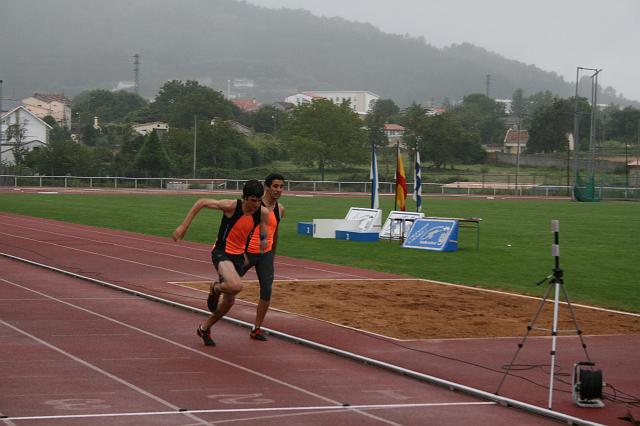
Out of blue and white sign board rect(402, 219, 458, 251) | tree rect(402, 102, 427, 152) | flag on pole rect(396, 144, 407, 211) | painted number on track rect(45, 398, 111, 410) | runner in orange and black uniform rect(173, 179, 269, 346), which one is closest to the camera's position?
painted number on track rect(45, 398, 111, 410)

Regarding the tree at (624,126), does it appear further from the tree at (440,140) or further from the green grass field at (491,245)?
the green grass field at (491,245)

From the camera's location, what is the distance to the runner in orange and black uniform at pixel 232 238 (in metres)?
11.6

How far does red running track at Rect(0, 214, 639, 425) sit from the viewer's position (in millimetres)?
8664

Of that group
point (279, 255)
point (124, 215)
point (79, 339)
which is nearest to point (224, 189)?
point (124, 215)

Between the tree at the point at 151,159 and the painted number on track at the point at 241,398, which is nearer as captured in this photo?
the painted number on track at the point at 241,398

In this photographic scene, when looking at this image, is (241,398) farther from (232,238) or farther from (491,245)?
(491,245)

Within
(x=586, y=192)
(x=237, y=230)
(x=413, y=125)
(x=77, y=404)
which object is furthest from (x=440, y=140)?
(x=77, y=404)

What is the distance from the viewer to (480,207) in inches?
2111

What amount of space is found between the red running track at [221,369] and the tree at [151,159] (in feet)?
220

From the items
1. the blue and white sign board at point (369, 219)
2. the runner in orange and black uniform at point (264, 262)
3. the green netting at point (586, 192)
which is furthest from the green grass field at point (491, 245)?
the green netting at point (586, 192)

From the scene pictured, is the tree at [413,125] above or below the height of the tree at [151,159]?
above

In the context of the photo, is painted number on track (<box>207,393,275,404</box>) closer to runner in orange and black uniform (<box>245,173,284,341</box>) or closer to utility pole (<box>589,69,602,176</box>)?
runner in orange and black uniform (<box>245,173,284,341</box>)

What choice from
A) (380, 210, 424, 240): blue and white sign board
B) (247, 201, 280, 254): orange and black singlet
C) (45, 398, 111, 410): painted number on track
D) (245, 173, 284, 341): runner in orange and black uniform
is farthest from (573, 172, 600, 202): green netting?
(45, 398, 111, 410): painted number on track

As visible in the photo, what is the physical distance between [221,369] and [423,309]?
5658mm
